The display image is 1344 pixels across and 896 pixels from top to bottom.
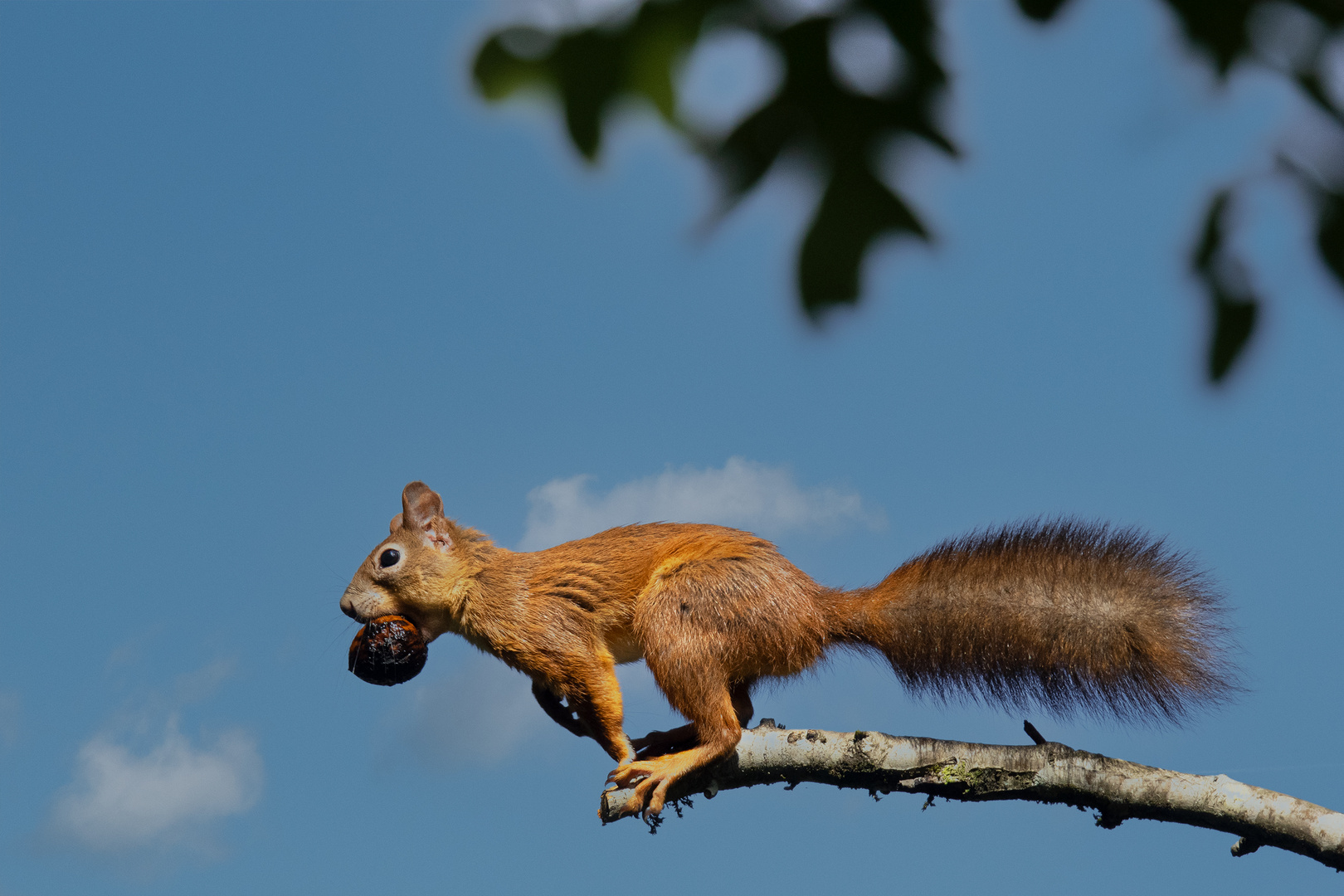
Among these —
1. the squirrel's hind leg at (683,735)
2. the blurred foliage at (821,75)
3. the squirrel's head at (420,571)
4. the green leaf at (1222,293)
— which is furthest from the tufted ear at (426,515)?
the green leaf at (1222,293)

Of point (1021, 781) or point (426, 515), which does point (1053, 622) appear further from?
point (426, 515)

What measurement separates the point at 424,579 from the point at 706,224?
13.7 feet

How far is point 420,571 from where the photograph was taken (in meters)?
5.15

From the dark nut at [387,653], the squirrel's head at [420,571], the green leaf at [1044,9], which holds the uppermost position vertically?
the squirrel's head at [420,571]

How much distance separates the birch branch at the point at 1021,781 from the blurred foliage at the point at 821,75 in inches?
134

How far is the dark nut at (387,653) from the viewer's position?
5059 millimetres

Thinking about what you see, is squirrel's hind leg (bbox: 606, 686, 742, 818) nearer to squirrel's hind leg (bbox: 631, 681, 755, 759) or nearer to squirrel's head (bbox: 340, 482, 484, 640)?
squirrel's hind leg (bbox: 631, 681, 755, 759)

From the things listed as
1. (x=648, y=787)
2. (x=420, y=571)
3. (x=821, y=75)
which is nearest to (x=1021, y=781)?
(x=648, y=787)

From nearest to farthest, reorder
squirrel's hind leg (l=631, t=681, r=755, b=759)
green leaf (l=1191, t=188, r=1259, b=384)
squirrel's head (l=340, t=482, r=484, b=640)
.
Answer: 1. green leaf (l=1191, t=188, r=1259, b=384)
2. squirrel's hind leg (l=631, t=681, r=755, b=759)
3. squirrel's head (l=340, t=482, r=484, b=640)

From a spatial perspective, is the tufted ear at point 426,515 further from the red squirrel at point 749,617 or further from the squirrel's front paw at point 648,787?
the squirrel's front paw at point 648,787

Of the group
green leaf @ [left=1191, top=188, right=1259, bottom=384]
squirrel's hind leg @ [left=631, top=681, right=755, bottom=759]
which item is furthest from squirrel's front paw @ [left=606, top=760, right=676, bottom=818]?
green leaf @ [left=1191, top=188, right=1259, bottom=384]

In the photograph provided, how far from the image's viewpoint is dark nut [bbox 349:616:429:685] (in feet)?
16.6

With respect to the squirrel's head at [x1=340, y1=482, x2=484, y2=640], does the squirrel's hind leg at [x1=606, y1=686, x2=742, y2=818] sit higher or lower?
lower

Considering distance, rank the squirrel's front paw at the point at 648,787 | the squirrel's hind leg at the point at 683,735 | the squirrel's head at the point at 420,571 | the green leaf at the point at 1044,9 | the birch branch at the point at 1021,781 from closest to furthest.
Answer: the green leaf at the point at 1044,9 → the birch branch at the point at 1021,781 → the squirrel's front paw at the point at 648,787 → the squirrel's hind leg at the point at 683,735 → the squirrel's head at the point at 420,571
